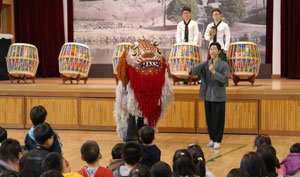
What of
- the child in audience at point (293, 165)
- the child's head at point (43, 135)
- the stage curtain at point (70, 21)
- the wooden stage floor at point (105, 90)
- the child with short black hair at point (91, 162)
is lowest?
the child in audience at point (293, 165)

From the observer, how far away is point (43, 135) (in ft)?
11.4

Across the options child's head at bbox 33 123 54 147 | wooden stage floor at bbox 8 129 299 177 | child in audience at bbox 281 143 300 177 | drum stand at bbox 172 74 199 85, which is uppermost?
drum stand at bbox 172 74 199 85

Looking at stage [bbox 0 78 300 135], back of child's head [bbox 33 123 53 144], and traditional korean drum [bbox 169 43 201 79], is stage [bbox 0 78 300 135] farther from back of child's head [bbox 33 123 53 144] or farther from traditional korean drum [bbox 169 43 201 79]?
back of child's head [bbox 33 123 53 144]

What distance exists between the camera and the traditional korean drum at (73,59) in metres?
7.65

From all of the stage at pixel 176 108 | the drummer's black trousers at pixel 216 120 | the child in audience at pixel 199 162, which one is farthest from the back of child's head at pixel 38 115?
the stage at pixel 176 108

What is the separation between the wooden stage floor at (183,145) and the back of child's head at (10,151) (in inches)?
64.5

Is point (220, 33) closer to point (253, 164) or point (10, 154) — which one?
point (253, 164)

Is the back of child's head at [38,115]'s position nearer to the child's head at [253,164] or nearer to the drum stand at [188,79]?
the child's head at [253,164]

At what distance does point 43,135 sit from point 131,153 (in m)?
0.77

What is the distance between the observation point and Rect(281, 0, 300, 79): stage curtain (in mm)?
9547

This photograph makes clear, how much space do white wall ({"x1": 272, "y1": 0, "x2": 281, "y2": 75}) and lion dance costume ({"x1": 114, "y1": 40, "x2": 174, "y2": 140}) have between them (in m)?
5.33

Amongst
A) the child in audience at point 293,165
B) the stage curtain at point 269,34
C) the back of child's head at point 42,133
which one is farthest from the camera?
the stage curtain at point 269,34

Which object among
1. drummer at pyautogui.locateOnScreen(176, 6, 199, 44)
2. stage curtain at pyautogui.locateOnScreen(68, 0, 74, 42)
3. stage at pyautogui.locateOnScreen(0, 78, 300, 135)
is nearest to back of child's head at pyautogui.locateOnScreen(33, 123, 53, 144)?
stage at pyautogui.locateOnScreen(0, 78, 300, 135)

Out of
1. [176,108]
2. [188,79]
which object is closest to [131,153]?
[176,108]
